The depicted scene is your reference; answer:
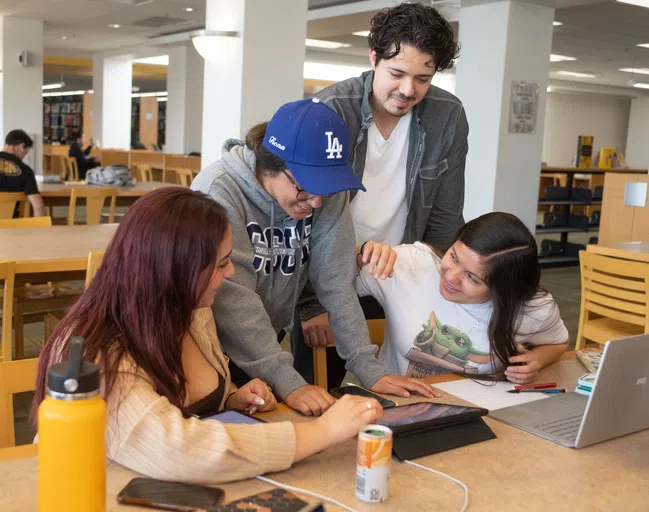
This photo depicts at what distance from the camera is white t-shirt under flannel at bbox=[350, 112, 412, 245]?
2.09 metres

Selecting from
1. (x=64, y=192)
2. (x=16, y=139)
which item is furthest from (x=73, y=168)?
(x=64, y=192)

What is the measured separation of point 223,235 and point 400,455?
484 mm

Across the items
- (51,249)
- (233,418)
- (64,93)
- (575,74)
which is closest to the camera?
(233,418)

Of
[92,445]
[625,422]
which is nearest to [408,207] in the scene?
[625,422]

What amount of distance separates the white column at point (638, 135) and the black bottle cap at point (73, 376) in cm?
1978

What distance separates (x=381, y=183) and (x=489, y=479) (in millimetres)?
1081

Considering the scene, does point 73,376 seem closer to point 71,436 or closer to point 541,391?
point 71,436

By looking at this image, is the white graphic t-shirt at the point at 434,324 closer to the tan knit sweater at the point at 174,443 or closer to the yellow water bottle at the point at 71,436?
the tan knit sweater at the point at 174,443

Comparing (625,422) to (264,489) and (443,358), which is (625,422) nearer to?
(443,358)

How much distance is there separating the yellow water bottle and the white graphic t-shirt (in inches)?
45.4

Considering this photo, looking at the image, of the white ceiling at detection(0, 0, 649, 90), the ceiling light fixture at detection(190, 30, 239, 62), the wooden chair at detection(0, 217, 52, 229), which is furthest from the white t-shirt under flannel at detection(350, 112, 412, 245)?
the white ceiling at detection(0, 0, 649, 90)

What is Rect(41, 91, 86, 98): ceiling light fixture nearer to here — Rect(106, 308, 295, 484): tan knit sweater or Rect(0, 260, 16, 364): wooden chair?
Rect(0, 260, 16, 364): wooden chair

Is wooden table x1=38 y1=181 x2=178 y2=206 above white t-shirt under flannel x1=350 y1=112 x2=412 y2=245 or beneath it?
beneath

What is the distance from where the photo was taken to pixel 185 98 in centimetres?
1148
